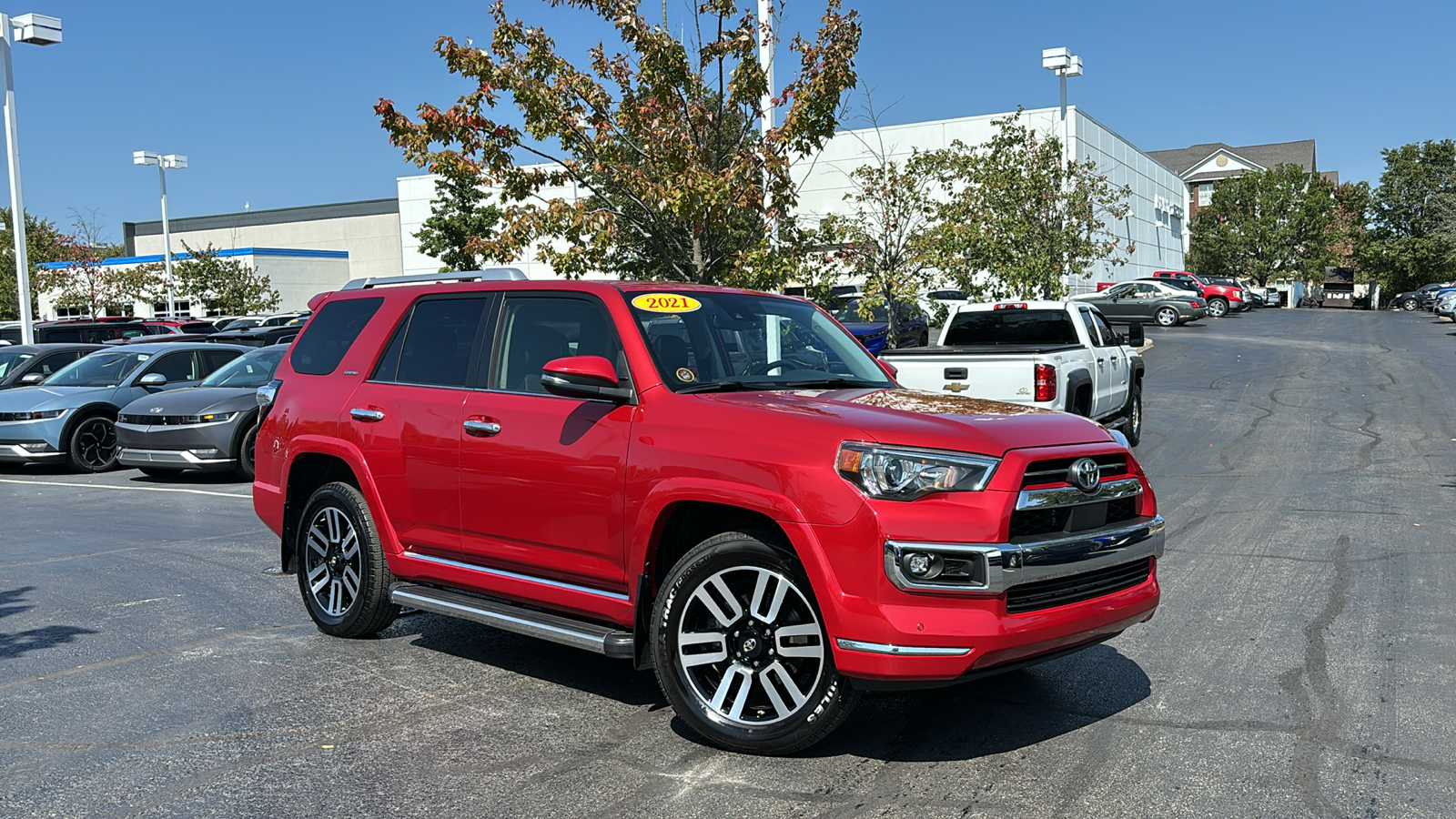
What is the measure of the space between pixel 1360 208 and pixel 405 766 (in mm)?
89938

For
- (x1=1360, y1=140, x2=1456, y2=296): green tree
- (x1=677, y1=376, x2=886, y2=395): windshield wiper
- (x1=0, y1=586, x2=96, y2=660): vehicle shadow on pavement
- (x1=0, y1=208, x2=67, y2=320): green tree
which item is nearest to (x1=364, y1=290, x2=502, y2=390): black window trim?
(x1=677, y1=376, x2=886, y2=395): windshield wiper

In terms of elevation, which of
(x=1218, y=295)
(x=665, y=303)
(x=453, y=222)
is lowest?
(x=665, y=303)

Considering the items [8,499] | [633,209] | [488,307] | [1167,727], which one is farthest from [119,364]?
[1167,727]

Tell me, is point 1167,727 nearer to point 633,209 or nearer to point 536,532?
point 536,532

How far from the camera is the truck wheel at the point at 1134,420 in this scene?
50.0ft

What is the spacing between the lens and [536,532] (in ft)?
17.6

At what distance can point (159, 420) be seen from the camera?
14.3 meters

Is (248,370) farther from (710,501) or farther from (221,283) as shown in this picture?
(221,283)

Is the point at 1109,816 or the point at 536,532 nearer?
the point at 1109,816

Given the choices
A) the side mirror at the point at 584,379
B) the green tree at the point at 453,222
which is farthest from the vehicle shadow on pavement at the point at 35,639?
the green tree at the point at 453,222

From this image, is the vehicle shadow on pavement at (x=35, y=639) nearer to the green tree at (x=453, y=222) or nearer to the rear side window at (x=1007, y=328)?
the rear side window at (x=1007, y=328)

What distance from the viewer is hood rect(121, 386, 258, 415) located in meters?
14.2

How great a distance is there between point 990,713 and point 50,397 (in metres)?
15.0

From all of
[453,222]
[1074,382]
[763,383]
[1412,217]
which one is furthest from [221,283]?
[1412,217]
